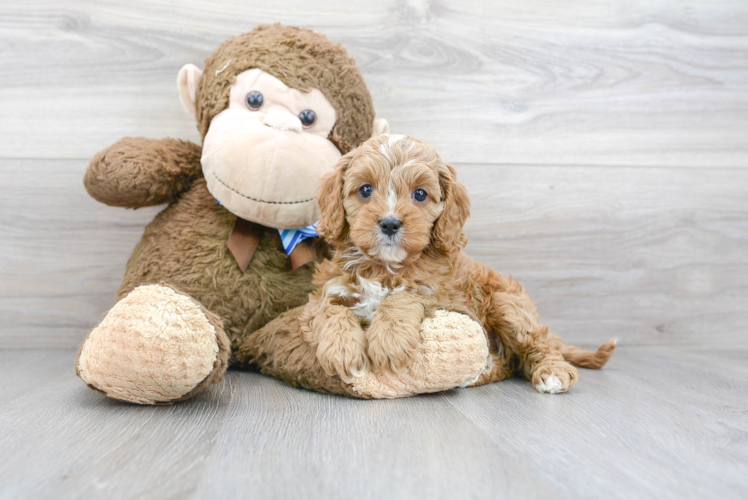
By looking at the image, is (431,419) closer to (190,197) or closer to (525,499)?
(525,499)

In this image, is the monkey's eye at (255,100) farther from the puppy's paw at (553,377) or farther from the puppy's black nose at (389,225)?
the puppy's paw at (553,377)

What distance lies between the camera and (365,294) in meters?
1.32

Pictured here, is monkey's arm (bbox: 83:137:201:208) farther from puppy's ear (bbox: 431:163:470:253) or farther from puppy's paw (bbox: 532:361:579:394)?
puppy's paw (bbox: 532:361:579:394)

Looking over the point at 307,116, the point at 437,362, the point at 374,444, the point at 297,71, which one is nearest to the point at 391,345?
the point at 437,362

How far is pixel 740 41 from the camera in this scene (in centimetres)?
206

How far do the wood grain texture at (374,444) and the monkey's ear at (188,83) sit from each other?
830 millimetres

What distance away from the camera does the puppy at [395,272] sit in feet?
3.95

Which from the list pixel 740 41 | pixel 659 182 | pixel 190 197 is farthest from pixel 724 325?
pixel 190 197

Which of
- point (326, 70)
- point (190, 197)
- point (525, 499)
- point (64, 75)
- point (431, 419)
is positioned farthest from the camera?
point (64, 75)

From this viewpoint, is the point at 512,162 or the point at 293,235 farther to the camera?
the point at 512,162

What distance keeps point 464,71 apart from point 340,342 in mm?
1196

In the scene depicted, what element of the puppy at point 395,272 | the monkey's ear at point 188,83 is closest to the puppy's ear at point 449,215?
the puppy at point 395,272

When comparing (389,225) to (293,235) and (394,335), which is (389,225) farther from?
(293,235)

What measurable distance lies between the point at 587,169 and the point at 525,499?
1.50m
